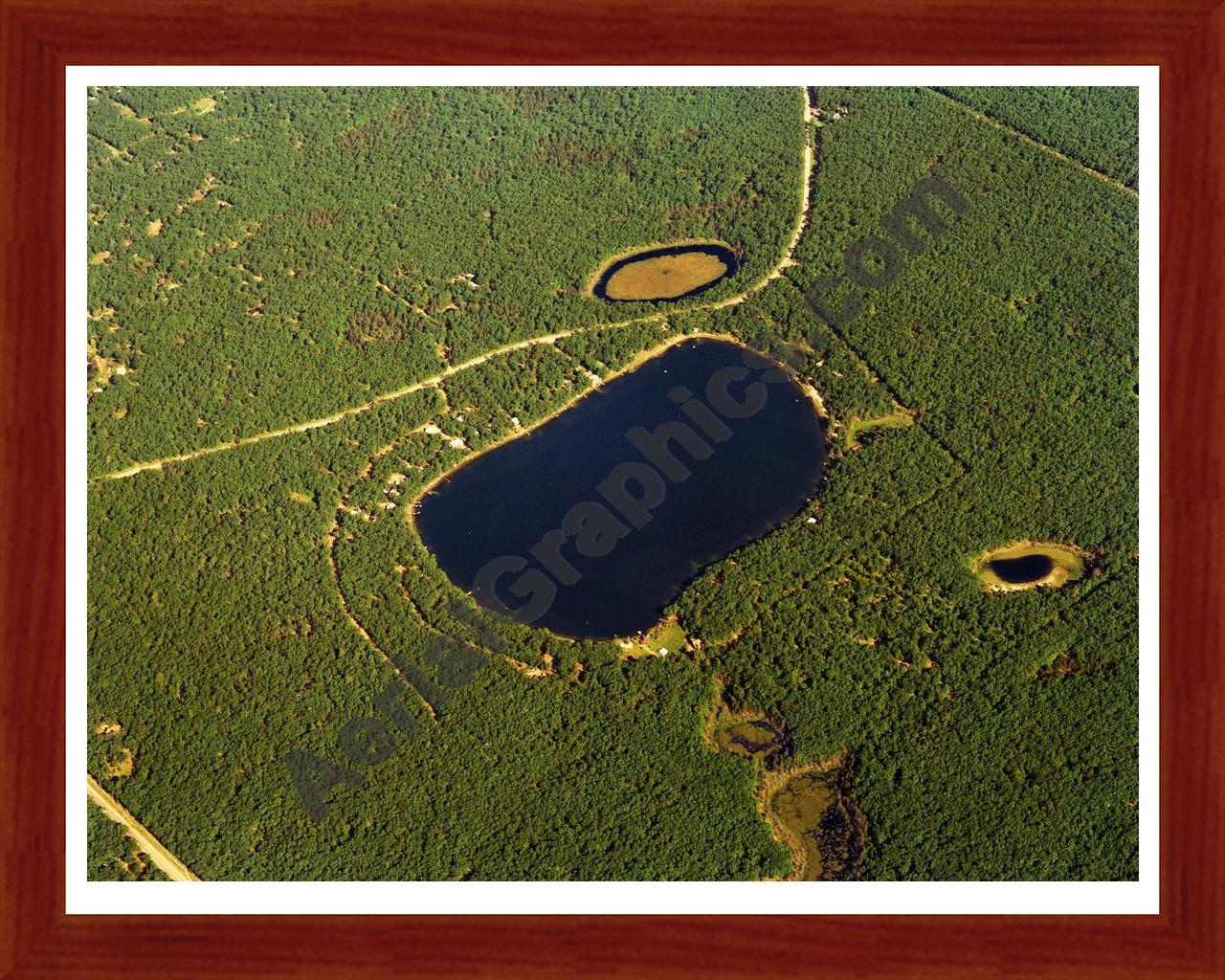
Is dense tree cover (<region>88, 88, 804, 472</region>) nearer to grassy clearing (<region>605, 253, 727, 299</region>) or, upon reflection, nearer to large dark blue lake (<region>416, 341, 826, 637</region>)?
grassy clearing (<region>605, 253, 727, 299</region>)

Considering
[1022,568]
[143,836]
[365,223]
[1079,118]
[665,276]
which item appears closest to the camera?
[143,836]

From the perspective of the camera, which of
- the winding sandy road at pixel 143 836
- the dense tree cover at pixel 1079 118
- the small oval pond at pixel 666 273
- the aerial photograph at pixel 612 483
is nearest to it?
the winding sandy road at pixel 143 836

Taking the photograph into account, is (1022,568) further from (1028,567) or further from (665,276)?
(665,276)

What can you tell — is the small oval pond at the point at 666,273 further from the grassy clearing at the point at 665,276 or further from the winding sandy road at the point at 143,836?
the winding sandy road at the point at 143,836

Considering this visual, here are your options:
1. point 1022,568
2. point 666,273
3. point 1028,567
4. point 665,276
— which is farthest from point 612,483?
point 1028,567

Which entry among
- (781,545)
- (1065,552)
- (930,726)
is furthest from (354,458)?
(1065,552)

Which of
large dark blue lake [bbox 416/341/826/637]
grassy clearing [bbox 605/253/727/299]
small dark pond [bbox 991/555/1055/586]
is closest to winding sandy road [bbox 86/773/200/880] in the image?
large dark blue lake [bbox 416/341/826/637]

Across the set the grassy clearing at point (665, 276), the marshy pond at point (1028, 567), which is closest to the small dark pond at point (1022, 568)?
the marshy pond at point (1028, 567)
